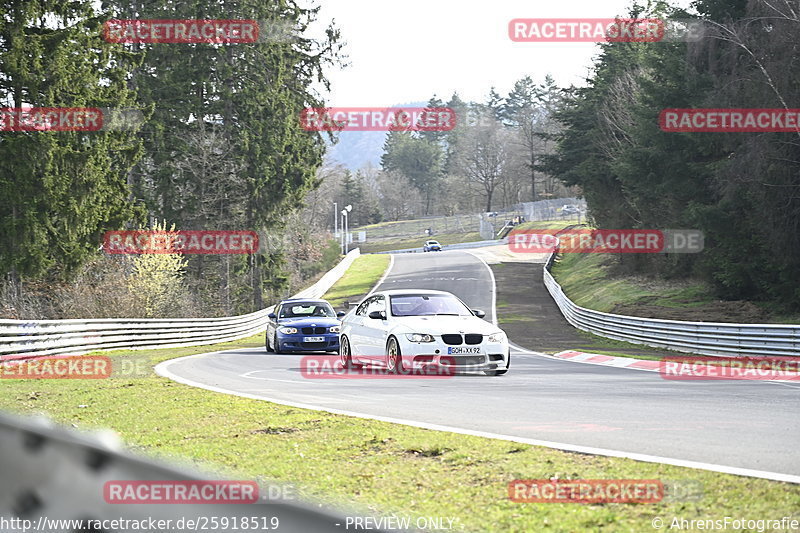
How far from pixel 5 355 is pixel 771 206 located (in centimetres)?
2269

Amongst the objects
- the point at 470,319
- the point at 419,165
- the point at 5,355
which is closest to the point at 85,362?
the point at 5,355

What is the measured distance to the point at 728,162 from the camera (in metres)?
30.5

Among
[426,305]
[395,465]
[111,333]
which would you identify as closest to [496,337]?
[426,305]

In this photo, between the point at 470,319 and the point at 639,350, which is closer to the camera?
the point at 470,319

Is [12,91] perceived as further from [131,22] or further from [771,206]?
[771,206]

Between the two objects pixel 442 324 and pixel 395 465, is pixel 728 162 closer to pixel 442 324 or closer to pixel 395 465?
pixel 442 324

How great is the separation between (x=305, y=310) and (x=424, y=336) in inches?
443

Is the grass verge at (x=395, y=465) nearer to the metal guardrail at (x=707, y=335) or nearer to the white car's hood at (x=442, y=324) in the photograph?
the white car's hood at (x=442, y=324)

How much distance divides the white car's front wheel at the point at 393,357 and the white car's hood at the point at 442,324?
35cm

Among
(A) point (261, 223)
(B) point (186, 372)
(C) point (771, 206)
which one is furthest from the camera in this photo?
(A) point (261, 223)

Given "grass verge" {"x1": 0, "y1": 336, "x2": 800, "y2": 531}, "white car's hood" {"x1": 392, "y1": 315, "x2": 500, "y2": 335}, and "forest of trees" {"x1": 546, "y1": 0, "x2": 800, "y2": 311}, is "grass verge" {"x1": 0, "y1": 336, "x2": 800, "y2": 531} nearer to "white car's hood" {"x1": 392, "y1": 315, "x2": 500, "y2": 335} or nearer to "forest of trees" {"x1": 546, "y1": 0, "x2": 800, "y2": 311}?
"white car's hood" {"x1": 392, "y1": 315, "x2": 500, "y2": 335}

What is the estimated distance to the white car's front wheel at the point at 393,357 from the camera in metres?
15.2

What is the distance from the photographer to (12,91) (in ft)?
89.5

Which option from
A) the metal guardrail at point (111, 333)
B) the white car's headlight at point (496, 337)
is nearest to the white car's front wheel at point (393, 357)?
the white car's headlight at point (496, 337)
